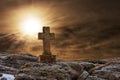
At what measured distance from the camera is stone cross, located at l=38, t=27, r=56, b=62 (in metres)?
28.8

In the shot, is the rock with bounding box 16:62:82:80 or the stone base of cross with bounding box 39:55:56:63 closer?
the rock with bounding box 16:62:82:80

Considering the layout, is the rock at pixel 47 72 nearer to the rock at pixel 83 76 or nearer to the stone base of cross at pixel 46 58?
the rock at pixel 83 76

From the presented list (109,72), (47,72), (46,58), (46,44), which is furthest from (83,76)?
(46,44)

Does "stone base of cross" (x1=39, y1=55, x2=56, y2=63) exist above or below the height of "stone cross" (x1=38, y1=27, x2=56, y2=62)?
below

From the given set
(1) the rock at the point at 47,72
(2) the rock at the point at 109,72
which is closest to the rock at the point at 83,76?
(1) the rock at the point at 47,72

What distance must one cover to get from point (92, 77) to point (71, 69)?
232 cm

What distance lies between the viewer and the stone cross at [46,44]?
94.4 feet

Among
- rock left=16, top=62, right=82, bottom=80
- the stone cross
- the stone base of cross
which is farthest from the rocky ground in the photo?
the stone cross

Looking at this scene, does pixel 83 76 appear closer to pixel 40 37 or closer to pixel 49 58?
pixel 49 58

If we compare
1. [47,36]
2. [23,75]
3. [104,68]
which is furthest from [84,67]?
[23,75]

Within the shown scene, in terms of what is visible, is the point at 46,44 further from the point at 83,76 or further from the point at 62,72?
the point at 83,76

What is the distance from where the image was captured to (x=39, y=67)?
1073 inches

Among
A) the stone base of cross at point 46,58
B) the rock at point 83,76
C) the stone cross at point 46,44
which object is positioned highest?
the stone cross at point 46,44

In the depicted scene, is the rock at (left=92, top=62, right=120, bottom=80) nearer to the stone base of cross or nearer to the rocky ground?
the rocky ground
